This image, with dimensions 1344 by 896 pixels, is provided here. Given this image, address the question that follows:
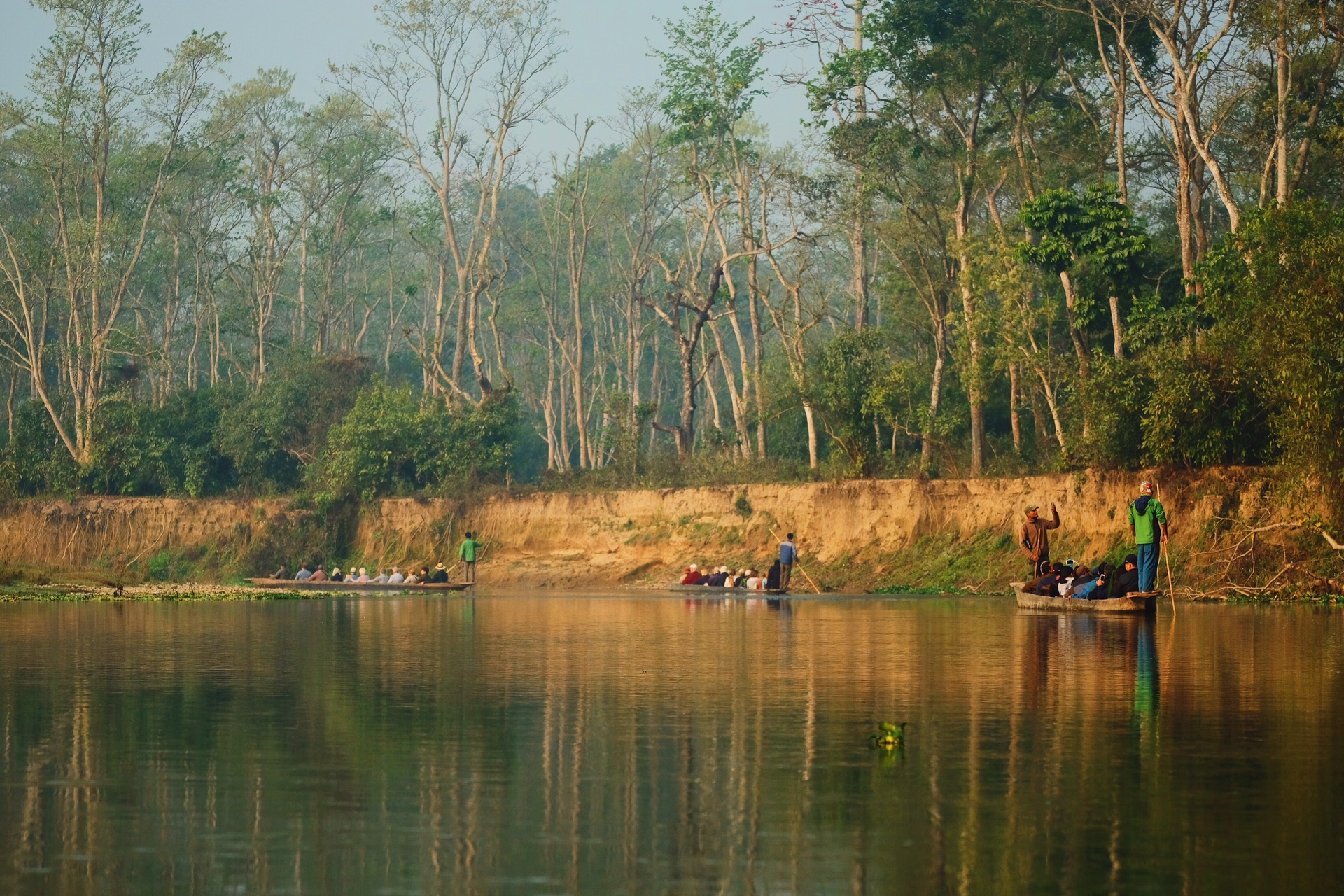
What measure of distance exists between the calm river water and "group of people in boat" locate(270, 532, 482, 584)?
81.2ft

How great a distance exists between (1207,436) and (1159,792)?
88.0 feet

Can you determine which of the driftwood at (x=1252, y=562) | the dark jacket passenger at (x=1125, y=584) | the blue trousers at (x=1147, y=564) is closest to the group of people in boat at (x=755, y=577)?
the driftwood at (x=1252, y=562)

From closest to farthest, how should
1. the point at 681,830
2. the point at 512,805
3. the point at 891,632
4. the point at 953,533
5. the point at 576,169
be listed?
the point at 681,830
the point at 512,805
the point at 891,632
the point at 953,533
the point at 576,169

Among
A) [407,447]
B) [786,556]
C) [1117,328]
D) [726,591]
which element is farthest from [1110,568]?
[407,447]

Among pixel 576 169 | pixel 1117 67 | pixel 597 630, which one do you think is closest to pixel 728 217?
pixel 576 169

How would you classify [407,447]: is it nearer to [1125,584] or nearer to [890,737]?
[1125,584]

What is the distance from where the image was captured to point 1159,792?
8195 mm

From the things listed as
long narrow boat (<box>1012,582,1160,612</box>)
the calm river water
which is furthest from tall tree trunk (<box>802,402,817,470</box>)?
the calm river water

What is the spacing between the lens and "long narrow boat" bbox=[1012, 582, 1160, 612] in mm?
24766

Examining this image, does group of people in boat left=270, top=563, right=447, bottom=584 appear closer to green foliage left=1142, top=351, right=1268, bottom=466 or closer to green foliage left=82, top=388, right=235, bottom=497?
green foliage left=82, top=388, right=235, bottom=497

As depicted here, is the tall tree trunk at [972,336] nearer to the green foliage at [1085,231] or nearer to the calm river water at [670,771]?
the green foliage at [1085,231]

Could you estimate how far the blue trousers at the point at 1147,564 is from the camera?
25.8 m

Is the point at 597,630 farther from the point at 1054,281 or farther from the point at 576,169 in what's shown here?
the point at 576,169

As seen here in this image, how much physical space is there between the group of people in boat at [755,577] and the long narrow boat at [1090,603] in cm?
911
